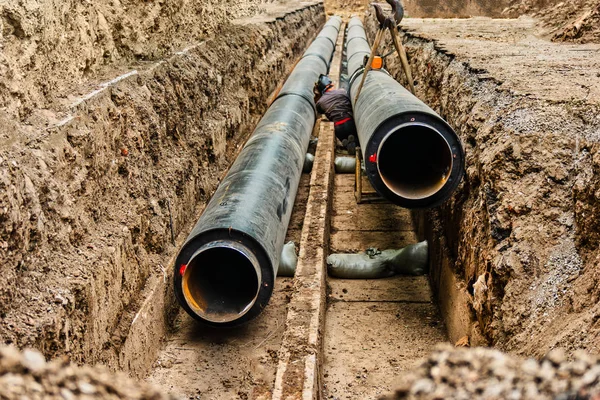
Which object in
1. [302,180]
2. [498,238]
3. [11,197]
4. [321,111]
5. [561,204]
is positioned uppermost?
[11,197]

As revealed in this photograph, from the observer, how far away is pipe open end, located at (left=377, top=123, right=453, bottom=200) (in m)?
4.42

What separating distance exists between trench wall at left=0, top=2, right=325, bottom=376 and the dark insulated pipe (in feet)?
1.20

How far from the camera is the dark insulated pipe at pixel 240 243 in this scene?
418cm

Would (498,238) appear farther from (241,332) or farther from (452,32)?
(452,32)

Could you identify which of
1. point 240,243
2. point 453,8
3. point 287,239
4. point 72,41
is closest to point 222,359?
point 240,243

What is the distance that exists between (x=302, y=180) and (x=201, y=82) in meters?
1.99

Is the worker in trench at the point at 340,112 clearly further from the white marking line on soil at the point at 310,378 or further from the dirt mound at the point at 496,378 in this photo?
the dirt mound at the point at 496,378

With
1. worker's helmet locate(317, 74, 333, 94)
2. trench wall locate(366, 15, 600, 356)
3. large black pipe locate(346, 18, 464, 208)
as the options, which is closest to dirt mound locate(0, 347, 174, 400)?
trench wall locate(366, 15, 600, 356)

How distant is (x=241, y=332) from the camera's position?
4.78 meters

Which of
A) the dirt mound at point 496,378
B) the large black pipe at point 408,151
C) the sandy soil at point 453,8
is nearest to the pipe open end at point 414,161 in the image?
the large black pipe at point 408,151

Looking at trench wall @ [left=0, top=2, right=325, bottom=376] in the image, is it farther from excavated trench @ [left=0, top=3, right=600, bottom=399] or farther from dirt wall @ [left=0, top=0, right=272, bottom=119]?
dirt wall @ [left=0, top=0, right=272, bottom=119]

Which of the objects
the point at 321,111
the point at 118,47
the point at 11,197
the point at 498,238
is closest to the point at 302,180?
the point at 321,111

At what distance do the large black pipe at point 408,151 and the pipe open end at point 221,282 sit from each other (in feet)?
3.85

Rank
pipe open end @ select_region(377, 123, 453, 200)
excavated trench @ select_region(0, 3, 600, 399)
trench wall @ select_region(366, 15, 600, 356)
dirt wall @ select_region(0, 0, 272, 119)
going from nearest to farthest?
1. trench wall @ select_region(366, 15, 600, 356)
2. excavated trench @ select_region(0, 3, 600, 399)
3. dirt wall @ select_region(0, 0, 272, 119)
4. pipe open end @ select_region(377, 123, 453, 200)
